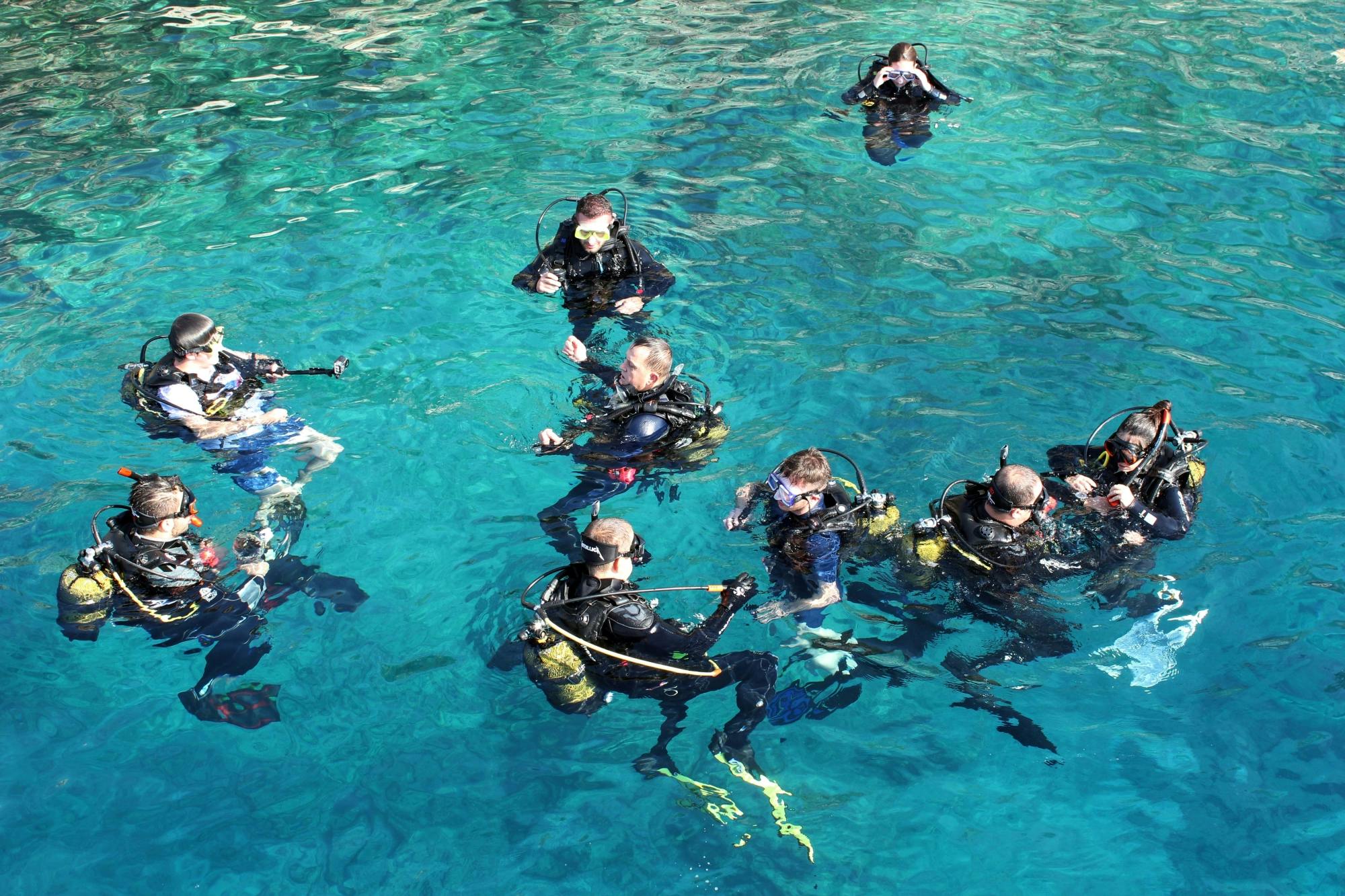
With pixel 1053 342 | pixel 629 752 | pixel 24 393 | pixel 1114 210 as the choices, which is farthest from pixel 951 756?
pixel 24 393

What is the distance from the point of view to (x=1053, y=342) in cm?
804

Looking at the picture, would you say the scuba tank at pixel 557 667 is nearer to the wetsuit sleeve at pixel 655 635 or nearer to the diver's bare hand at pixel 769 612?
the wetsuit sleeve at pixel 655 635

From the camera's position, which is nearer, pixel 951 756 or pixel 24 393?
pixel 951 756

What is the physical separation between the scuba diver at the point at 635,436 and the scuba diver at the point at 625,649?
4.11 feet

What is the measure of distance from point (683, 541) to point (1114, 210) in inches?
243

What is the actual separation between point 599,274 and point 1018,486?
12.6ft

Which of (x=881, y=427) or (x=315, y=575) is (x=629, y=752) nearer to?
(x=315, y=575)

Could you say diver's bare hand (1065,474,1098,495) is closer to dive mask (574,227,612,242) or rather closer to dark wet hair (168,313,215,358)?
dive mask (574,227,612,242)

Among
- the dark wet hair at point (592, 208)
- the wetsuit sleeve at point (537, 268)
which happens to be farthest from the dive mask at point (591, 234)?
the wetsuit sleeve at point (537, 268)

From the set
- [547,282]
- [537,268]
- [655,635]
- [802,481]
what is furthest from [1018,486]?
[537,268]

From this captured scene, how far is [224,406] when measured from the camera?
6578 millimetres

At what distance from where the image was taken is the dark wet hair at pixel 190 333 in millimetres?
6277

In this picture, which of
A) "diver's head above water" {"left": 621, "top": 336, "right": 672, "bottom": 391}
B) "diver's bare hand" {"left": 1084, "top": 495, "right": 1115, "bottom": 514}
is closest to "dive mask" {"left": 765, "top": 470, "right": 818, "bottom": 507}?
"diver's head above water" {"left": 621, "top": 336, "right": 672, "bottom": 391}

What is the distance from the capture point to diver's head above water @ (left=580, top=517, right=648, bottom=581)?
4746 mm
